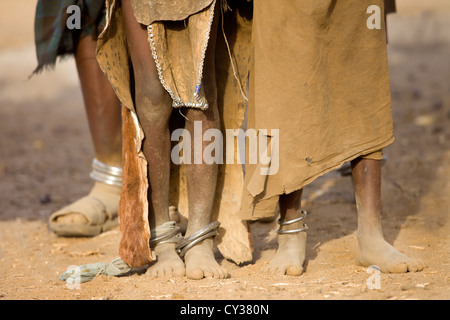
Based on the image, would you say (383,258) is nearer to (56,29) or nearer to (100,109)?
(100,109)

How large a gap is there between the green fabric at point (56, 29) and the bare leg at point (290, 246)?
147cm

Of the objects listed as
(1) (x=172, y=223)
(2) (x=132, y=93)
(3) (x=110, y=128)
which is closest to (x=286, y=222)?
(1) (x=172, y=223)

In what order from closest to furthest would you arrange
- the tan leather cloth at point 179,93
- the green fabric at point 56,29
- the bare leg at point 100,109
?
the tan leather cloth at point 179,93, the green fabric at point 56,29, the bare leg at point 100,109

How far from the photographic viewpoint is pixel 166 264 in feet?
8.16

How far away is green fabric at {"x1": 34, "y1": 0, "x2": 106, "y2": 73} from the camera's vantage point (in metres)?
3.35

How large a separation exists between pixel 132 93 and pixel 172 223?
1.85 ft

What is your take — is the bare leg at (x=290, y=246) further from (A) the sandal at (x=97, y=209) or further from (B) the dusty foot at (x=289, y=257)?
(A) the sandal at (x=97, y=209)

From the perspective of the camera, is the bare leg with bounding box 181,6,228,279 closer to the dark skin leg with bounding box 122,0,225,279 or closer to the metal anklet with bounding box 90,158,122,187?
the dark skin leg with bounding box 122,0,225,279

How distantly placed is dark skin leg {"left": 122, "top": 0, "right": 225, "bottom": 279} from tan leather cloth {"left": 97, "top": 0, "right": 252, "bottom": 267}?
51mm

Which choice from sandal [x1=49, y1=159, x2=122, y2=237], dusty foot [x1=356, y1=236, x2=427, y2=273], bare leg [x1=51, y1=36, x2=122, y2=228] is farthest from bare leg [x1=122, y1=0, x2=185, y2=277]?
bare leg [x1=51, y1=36, x2=122, y2=228]

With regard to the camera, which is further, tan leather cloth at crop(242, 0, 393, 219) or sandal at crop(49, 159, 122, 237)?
sandal at crop(49, 159, 122, 237)

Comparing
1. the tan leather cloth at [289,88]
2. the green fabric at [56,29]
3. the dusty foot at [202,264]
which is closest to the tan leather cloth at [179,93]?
the tan leather cloth at [289,88]

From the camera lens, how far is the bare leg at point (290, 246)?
96.7 inches

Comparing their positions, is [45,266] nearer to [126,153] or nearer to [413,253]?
[126,153]
